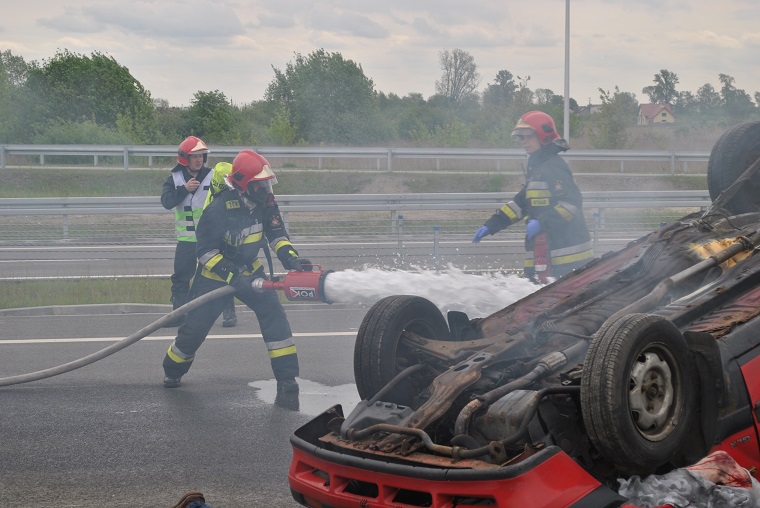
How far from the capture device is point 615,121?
28906mm

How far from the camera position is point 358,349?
484cm

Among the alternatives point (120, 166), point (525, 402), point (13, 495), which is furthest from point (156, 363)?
point (120, 166)

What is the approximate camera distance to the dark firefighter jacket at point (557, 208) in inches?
321

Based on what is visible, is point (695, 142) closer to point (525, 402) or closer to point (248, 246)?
point (248, 246)

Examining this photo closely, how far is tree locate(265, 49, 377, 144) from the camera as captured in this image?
108 ft

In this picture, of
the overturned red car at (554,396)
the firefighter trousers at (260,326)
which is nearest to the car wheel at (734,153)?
the overturned red car at (554,396)

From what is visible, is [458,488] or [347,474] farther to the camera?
[347,474]

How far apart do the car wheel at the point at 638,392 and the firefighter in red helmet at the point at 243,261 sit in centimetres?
365

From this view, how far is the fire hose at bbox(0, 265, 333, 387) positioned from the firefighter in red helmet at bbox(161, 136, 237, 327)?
2.24 meters

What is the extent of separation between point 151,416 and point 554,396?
12.3 ft

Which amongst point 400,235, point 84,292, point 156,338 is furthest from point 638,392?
point 400,235

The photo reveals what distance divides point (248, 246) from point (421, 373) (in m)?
3.09

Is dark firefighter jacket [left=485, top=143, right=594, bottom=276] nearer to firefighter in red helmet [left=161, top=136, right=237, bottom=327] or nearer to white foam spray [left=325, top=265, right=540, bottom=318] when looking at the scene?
white foam spray [left=325, top=265, right=540, bottom=318]

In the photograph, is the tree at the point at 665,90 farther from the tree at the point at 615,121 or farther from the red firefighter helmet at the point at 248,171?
the red firefighter helmet at the point at 248,171
